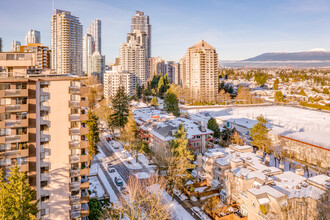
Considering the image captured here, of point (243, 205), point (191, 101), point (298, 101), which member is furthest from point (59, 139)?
point (298, 101)

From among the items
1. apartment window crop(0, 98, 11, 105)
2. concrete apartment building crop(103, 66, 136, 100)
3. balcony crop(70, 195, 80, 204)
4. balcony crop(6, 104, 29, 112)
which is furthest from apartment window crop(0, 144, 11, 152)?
concrete apartment building crop(103, 66, 136, 100)

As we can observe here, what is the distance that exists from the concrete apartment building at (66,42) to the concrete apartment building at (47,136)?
6566cm

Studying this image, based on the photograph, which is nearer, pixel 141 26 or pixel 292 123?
pixel 292 123

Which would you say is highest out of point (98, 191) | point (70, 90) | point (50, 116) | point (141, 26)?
point (141, 26)

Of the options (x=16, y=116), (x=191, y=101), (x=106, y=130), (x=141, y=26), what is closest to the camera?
(x=16, y=116)

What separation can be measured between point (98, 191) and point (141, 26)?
139 metres

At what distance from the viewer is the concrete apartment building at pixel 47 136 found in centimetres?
1311

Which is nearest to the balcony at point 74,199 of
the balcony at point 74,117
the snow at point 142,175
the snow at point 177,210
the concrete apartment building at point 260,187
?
the balcony at point 74,117

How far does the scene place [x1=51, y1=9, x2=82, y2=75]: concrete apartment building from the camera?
75000 millimetres

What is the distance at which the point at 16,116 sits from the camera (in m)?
13.3

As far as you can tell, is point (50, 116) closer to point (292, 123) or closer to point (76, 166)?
point (76, 166)

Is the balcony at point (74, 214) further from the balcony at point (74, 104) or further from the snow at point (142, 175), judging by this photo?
the snow at point (142, 175)

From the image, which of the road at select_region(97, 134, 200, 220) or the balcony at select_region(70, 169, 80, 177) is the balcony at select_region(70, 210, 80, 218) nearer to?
the balcony at select_region(70, 169, 80, 177)

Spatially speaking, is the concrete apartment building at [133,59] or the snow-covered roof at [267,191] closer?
the snow-covered roof at [267,191]
